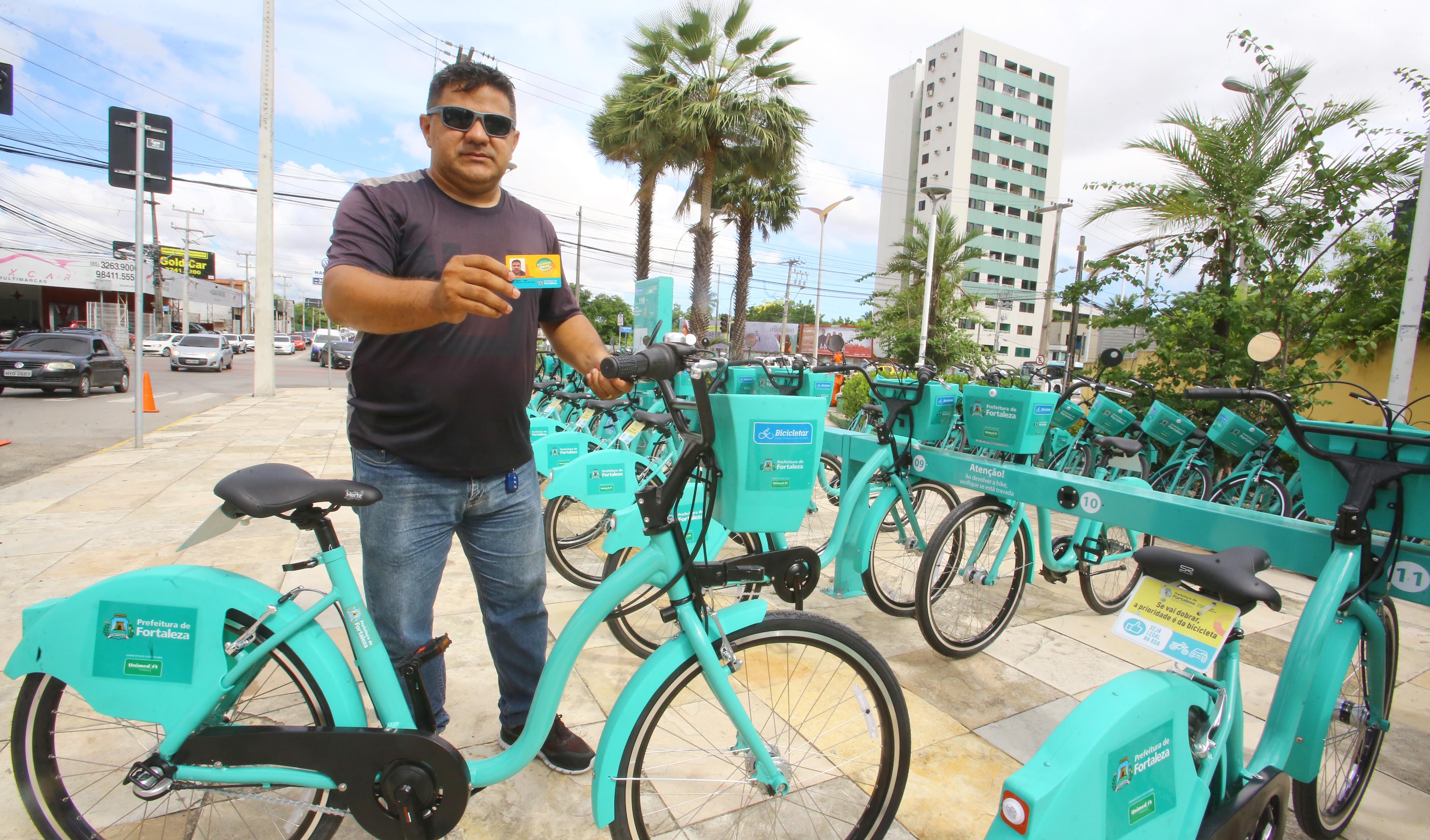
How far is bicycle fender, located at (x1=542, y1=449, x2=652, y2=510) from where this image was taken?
3594 mm

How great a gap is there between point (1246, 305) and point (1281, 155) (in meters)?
1.46

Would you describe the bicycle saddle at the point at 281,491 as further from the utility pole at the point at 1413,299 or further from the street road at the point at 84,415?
the utility pole at the point at 1413,299

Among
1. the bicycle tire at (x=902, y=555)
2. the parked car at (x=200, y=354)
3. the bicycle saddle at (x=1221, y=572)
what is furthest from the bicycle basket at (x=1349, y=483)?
the parked car at (x=200, y=354)

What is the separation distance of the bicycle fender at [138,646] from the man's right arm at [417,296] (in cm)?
69

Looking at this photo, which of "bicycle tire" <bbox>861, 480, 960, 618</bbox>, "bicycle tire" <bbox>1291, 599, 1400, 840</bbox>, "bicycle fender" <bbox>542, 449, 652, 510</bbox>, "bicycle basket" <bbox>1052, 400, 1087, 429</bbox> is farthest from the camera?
"bicycle basket" <bbox>1052, 400, 1087, 429</bbox>

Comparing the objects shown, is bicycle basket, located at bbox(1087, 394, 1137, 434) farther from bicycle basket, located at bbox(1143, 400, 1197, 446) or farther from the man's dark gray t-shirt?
the man's dark gray t-shirt

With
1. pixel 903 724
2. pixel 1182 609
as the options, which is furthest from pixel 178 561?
pixel 1182 609

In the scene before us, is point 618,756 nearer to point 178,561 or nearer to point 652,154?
point 178,561

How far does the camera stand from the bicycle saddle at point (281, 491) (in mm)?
1533

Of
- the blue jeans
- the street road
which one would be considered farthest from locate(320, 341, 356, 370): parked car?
the blue jeans

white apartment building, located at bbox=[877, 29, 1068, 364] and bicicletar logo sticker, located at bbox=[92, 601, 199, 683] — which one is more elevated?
white apartment building, located at bbox=[877, 29, 1068, 364]

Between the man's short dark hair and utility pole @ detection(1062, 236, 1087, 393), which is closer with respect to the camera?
the man's short dark hair

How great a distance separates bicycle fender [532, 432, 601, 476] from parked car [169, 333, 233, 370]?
24907mm

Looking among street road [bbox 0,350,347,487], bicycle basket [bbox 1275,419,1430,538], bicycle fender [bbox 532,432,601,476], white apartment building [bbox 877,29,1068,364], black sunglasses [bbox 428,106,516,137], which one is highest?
white apartment building [bbox 877,29,1068,364]
